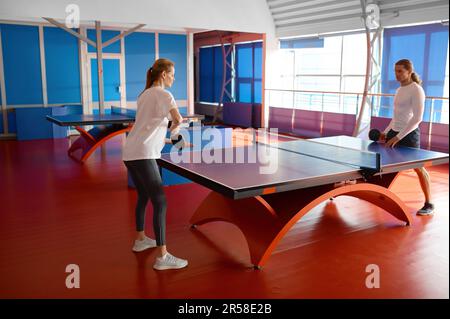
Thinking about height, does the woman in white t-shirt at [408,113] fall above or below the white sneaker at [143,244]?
above

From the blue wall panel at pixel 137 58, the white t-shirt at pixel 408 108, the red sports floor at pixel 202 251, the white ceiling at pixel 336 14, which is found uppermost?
the white ceiling at pixel 336 14

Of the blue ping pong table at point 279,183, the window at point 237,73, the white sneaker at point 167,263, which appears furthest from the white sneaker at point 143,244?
the window at point 237,73

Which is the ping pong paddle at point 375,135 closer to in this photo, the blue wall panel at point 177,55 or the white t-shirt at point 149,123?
the white t-shirt at point 149,123

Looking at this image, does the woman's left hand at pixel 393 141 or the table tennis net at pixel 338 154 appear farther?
the woman's left hand at pixel 393 141

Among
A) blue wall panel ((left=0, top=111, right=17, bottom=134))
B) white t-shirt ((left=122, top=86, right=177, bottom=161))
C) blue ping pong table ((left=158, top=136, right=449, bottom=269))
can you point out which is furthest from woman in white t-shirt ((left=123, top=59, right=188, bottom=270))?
blue wall panel ((left=0, top=111, right=17, bottom=134))

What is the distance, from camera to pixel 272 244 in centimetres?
321

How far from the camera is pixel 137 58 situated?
36.7 feet

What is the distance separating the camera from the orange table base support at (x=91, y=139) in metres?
7.15

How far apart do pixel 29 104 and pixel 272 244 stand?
28.0ft

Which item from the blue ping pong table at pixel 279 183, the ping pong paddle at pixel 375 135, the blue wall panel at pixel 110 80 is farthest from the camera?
the blue wall panel at pixel 110 80

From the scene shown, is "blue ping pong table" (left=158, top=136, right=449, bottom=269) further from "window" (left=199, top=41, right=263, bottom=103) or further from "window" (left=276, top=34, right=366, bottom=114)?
"window" (left=199, top=41, right=263, bottom=103)

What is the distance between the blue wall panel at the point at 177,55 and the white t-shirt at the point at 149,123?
8.91 meters

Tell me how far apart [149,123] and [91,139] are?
14.9 ft

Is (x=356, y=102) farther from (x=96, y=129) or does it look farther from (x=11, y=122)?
(x=11, y=122)
